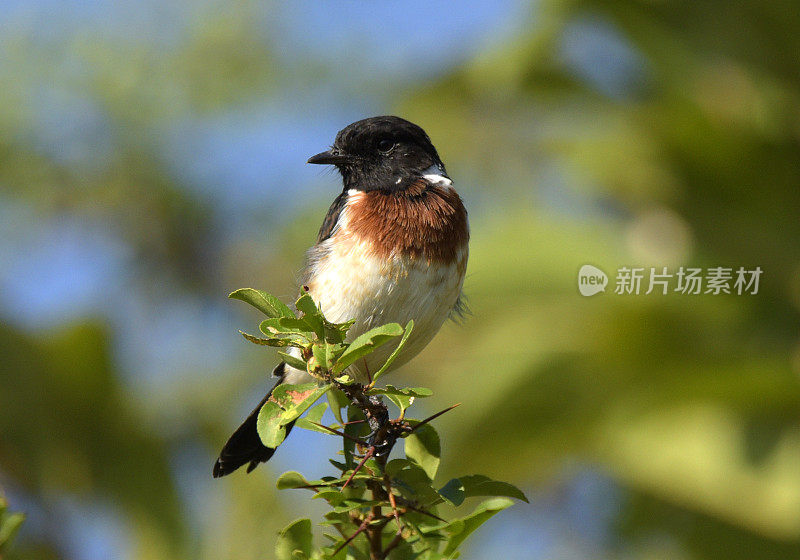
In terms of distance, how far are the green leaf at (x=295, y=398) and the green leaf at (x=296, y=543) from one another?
0.24 m

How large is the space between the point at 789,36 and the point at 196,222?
15.6 ft

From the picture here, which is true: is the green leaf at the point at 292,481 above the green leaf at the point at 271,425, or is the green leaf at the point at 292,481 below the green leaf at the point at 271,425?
below

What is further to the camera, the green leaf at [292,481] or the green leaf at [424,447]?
the green leaf at [424,447]

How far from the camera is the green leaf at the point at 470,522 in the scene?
6.46 ft

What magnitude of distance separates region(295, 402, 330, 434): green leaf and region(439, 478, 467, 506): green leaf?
0.96 feet

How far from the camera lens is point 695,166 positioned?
22.8 feet

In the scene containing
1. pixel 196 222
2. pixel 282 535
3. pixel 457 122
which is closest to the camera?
pixel 282 535

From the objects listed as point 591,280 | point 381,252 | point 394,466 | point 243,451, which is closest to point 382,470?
point 394,466

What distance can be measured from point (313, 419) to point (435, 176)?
2.07m

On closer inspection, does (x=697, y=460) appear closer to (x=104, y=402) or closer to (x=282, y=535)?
(x=104, y=402)

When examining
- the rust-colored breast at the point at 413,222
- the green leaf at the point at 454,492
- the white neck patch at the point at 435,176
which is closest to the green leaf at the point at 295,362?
the green leaf at the point at 454,492

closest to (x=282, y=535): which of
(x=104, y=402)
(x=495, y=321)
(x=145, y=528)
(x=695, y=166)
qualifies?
(x=145, y=528)

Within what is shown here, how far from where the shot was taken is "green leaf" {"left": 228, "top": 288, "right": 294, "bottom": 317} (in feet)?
6.44

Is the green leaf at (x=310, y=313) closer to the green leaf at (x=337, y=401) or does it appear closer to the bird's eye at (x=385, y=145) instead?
the green leaf at (x=337, y=401)
